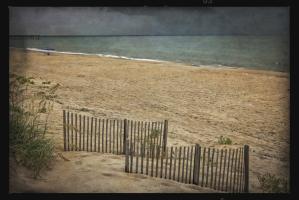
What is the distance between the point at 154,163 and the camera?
23.1 ft

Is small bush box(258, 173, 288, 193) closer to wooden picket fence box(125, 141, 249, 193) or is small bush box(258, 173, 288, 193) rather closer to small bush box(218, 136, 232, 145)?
wooden picket fence box(125, 141, 249, 193)

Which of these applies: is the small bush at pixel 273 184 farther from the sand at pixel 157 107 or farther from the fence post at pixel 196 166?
the fence post at pixel 196 166

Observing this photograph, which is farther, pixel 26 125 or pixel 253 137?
pixel 253 137

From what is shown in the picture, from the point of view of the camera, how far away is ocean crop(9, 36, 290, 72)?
7.11 m

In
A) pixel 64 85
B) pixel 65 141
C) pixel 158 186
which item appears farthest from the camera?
pixel 64 85

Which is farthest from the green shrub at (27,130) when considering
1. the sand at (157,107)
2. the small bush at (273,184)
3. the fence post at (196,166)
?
the small bush at (273,184)

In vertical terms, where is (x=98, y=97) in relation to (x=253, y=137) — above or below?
above

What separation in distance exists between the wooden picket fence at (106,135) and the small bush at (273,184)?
181cm

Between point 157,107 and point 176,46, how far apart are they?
1.31 m

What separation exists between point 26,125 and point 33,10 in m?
1.92

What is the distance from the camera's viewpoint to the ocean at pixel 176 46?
7.11 m

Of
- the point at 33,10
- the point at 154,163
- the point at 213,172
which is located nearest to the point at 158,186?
the point at 154,163

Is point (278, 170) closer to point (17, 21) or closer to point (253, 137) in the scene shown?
point (253, 137)

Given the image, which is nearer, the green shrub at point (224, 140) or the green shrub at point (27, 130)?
the green shrub at point (27, 130)
